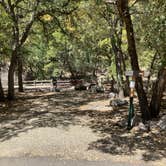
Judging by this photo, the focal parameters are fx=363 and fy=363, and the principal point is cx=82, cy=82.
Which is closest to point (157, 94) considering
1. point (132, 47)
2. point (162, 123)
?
point (162, 123)

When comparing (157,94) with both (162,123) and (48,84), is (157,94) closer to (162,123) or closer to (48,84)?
(162,123)

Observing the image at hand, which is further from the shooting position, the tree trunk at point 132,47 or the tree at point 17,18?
the tree at point 17,18

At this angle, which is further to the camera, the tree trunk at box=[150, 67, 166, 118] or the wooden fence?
the wooden fence

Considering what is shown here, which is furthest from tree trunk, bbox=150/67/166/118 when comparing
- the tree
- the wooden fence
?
the wooden fence

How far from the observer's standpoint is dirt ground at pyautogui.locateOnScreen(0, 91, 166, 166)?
856 centimetres

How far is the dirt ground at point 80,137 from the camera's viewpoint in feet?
28.1

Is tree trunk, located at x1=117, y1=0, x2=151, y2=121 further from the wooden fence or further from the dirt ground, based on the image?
the wooden fence

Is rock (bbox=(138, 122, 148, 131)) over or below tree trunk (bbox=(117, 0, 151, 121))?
below

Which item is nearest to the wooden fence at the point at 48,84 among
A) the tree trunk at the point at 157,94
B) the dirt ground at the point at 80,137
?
the dirt ground at the point at 80,137

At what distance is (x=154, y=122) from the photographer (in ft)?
35.6

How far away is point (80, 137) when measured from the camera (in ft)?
32.6

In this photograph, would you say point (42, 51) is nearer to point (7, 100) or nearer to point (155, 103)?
point (7, 100)

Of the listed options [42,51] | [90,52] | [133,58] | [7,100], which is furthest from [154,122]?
[42,51]

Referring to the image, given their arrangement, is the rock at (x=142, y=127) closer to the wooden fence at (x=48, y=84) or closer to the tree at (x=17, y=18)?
the tree at (x=17, y=18)
